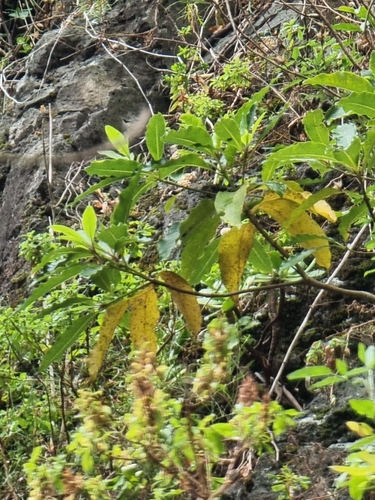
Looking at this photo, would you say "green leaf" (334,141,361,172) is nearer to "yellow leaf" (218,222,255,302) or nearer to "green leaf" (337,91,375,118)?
"green leaf" (337,91,375,118)

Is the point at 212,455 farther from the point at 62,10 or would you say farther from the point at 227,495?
the point at 62,10

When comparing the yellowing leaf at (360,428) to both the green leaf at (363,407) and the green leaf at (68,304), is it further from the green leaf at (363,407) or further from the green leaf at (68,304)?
the green leaf at (68,304)

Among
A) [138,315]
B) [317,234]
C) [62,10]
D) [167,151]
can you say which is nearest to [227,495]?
[138,315]

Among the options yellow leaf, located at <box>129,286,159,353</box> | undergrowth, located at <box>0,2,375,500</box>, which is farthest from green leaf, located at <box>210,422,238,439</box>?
yellow leaf, located at <box>129,286,159,353</box>

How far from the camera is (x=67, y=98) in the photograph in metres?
4.82

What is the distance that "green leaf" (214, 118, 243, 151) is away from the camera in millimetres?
1542

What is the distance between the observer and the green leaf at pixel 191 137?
153cm

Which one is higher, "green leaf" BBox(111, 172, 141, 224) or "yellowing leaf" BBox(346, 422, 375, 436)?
"green leaf" BBox(111, 172, 141, 224)

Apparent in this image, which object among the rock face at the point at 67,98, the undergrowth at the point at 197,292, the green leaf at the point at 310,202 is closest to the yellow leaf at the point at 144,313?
the undergrowth at the point at 197,292

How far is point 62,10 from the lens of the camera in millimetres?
5648

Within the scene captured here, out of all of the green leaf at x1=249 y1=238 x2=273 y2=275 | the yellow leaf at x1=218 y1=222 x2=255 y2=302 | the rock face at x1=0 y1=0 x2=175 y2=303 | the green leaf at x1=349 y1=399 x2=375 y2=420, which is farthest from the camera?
the rock face at x1=0 y1=0 x2=175 y2=303

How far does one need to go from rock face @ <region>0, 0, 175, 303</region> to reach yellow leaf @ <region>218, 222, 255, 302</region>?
2.51 meters

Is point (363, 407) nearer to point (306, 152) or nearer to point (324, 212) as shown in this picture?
point (306, 152)

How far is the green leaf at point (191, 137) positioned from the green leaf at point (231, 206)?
11 cm
